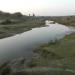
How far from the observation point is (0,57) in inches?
1143

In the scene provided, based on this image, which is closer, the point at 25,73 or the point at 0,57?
the point at 25,73

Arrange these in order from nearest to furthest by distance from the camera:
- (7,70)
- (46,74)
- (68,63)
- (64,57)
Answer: (46,74) < (7,70) < (68,63) < (64,57)

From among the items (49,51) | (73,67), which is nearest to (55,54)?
(49,51)

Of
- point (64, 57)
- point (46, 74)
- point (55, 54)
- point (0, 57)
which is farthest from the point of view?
point (0, 57)

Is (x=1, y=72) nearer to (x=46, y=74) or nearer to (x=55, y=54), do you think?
(x=46, y=74)

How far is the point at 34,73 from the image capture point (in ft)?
60.2

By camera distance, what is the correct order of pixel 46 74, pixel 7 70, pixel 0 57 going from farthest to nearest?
pixel 0 57, pixel 7 70, pixel 46 74

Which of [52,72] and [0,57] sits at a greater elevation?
[52,72]

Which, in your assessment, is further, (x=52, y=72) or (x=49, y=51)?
(x=49, y=51)

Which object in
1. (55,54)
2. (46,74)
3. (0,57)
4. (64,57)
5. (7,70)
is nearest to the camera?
(46,74)

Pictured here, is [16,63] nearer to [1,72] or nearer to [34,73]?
[1,72]

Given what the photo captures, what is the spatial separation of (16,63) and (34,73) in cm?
429

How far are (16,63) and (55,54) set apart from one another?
7.27 meters

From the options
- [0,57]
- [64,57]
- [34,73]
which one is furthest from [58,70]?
[0,57]
